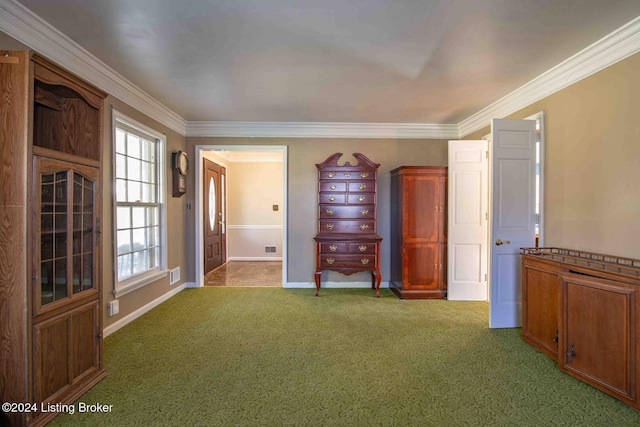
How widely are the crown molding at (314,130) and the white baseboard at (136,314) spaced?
8.03 feet

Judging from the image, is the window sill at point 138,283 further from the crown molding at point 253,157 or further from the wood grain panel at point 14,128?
the crown molding at point 253,157

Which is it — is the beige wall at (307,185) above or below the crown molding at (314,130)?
below

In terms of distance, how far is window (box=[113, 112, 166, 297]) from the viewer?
3352mm

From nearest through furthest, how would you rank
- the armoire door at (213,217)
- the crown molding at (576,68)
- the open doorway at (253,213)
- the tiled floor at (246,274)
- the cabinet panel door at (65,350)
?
1. the cabinet panel door at (65,350)
2. the crown molding at (576,68)
3. the tiled floor at (246,274)
4. the armoire door at (213,217)
5. the open doorway at (253,213)

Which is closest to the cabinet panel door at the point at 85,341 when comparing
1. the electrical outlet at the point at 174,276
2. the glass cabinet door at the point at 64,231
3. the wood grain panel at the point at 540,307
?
the glass cabinet door at the point at 64,231

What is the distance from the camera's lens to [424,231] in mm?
4312

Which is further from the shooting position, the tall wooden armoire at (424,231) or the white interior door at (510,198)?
the tall wooden armoire at (424,231)

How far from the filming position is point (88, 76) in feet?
9.14

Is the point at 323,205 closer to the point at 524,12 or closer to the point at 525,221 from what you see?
the point at 525,221

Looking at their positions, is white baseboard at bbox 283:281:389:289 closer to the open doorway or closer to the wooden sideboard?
the wooden sideboard

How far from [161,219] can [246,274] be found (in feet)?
7.21

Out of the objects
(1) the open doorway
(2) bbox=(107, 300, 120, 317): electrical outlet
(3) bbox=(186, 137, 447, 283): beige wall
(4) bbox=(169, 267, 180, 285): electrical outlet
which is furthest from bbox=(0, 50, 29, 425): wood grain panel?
(1) the open doorway

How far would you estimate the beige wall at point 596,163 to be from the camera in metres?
2.30

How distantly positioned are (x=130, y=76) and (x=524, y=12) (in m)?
3.43
